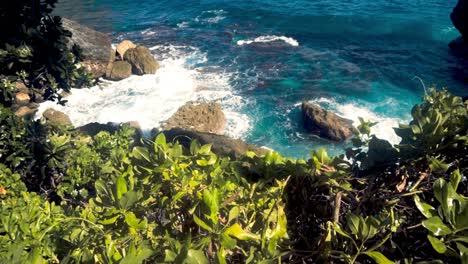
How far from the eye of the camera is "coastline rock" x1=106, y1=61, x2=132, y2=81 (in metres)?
16.8

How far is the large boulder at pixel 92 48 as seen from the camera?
1652 cm

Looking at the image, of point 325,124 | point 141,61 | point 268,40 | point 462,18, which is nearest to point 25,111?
point 141,61

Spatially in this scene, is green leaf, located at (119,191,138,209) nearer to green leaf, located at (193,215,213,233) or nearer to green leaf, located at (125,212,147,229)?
green leaf, located at (125,212,147,229)

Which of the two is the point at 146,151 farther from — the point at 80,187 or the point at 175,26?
the point at 175,26

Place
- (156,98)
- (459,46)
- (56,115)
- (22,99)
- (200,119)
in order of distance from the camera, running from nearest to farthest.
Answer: (200,119), (56,115), (22,99), (156,98), (459,46)

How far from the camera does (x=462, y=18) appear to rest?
745 inches

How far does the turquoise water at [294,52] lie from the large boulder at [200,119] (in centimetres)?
61

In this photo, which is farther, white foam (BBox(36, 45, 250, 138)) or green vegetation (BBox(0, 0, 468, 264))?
white foam (BBox(36, 45, 250, 138))

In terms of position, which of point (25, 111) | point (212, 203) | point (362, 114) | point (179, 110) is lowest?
point (25, 111)

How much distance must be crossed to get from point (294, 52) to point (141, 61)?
658 cm

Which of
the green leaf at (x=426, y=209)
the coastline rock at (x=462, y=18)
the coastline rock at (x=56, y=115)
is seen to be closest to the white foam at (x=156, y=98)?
the coastline rock at (x=56, y=115)

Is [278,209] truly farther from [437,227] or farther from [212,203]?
[437,227]

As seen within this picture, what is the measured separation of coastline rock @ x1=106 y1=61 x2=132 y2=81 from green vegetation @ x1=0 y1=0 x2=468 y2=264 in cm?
→ 1543

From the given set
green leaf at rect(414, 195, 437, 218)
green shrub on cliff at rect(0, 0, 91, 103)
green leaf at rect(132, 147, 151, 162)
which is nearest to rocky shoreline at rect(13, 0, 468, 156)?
green shrub on cliff at rect(0, 0, 91, 103)
